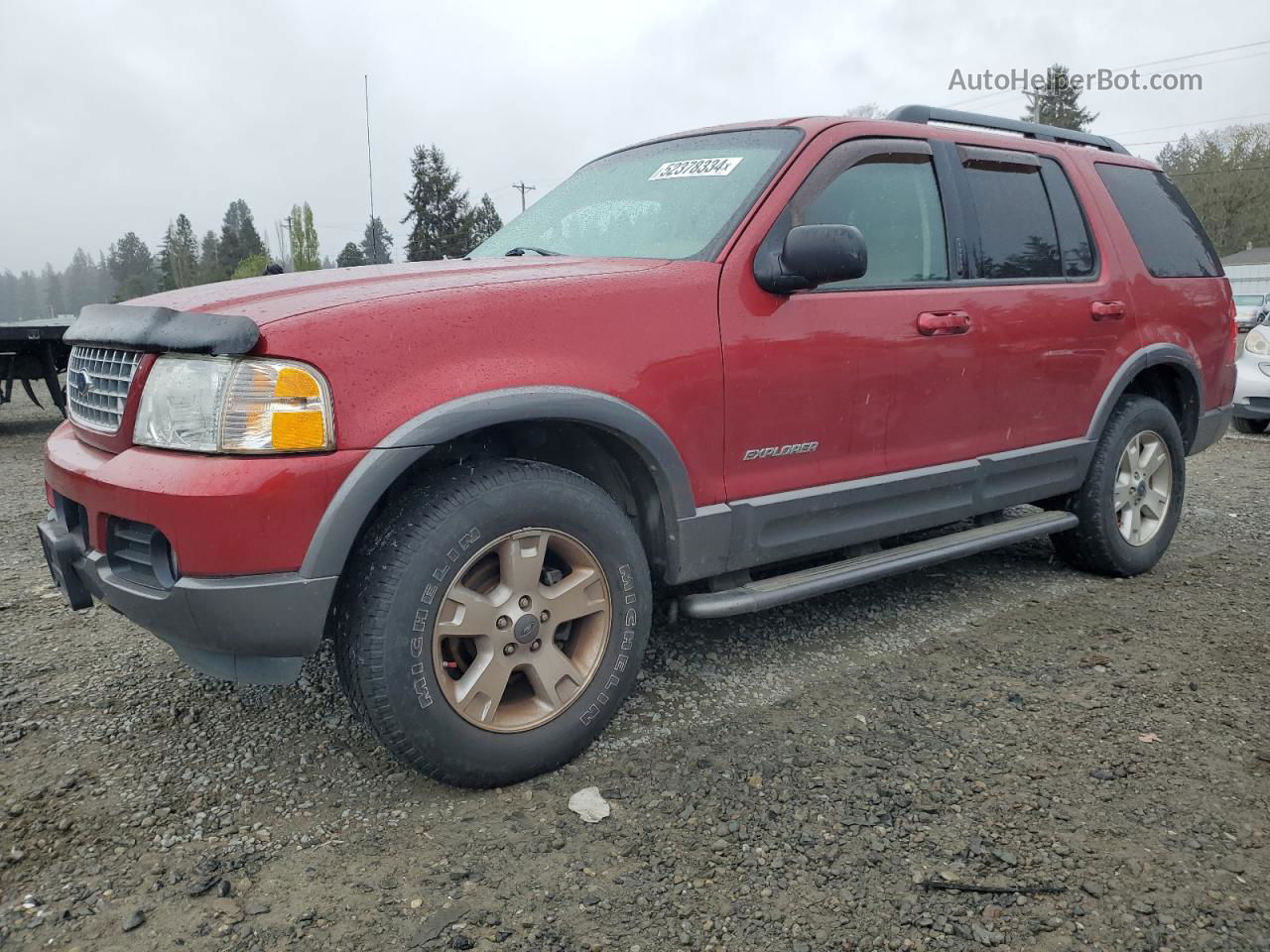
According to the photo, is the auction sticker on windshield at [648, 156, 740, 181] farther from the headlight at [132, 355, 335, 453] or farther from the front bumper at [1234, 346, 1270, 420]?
the front bumper at [1234, 346, 1270, 420]

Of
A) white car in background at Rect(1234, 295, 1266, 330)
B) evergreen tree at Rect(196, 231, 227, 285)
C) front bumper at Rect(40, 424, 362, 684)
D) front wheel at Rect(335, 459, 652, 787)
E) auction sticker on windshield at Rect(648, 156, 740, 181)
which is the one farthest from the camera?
evergreen tree at Rect(196, 231, 227, 285)

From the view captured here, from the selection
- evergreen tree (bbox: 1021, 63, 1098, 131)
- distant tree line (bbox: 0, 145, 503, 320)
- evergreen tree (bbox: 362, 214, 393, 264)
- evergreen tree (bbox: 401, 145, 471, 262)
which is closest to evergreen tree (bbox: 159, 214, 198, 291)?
distant tree line (bbox: 0, 145, 503, 320)

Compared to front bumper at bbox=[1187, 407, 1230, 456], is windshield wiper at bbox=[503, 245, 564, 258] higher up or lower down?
higher up

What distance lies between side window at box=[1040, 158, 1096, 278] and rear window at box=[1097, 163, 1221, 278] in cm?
33

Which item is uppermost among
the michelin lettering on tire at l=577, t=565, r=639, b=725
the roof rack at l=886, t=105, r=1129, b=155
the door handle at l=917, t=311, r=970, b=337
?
the roof rack at l=886, t=105, r=1129, b=155

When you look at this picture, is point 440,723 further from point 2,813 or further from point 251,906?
point 2,813

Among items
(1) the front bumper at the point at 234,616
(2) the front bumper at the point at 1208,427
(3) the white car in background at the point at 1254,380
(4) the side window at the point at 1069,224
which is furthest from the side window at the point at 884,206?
(3) the white car in background at the point at 1254,380

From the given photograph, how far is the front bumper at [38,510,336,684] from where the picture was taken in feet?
7.06

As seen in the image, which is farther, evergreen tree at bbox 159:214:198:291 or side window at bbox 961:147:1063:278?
evergreen tree at bbox 159:214:198:291

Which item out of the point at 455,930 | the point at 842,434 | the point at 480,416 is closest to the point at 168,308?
the point at 480,416

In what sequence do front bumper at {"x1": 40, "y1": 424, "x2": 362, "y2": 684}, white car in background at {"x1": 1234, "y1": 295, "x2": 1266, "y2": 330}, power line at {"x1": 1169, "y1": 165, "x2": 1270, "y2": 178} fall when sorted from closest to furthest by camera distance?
front bumper at {"x1": 40, "y1": 424, "x2": 362, "y2": 684} < white car in background at {"x1": 1234, "y1": 295, "x2": 1266, "y2": 330} < power line at {"x1": 1169, "y1": 165, "x2": 1270, "y2": 178}

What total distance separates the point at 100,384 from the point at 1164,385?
4492 mm

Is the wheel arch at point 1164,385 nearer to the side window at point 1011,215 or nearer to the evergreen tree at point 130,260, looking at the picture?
the side window at point 1011,215

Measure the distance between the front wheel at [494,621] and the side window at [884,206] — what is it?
1194 mm
